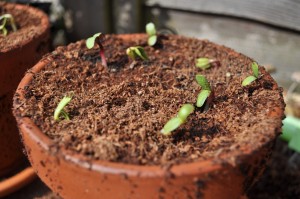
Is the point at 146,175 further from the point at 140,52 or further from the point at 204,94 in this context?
the point at 140,52

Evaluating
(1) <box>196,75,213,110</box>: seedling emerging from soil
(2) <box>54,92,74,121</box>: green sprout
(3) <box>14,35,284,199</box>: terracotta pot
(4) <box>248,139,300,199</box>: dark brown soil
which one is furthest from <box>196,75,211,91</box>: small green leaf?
(4) <box>248,139,300,199</box>: dark brown soil

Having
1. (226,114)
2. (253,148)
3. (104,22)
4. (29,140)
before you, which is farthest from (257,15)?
(29,140)

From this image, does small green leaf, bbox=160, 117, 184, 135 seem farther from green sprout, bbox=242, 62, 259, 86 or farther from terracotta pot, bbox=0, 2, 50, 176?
terracotta pot, bbox=0, 2, 50, 176

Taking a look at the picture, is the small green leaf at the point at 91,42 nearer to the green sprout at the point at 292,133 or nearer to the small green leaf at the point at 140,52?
the small green leaf at the point at 140,52

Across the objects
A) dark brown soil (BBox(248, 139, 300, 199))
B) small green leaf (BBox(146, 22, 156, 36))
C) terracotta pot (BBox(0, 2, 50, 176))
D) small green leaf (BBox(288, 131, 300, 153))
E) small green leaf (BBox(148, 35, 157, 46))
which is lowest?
dark brown soil (BBox(248, 139, 300, 199))

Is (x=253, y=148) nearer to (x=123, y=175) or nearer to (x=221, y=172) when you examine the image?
(x=221, y=172)

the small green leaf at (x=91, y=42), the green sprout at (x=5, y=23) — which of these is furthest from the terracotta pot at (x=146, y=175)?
the green sprout at (x=5, y=23)
